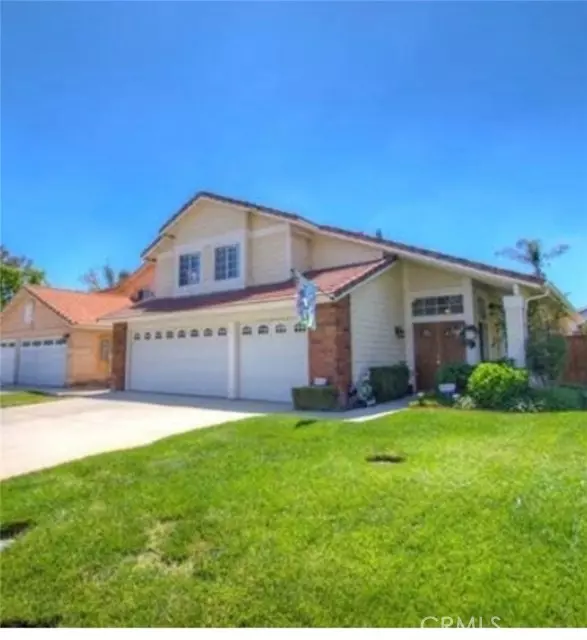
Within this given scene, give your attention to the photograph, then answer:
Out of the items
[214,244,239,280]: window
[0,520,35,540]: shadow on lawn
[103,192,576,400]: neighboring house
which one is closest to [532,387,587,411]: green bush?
[103,192,576,400]: neighboring house

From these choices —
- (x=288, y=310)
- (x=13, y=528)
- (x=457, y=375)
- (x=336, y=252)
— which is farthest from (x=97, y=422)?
(x=336, y=252)

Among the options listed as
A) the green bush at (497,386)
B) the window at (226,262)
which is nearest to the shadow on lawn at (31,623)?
the green bush at (497,386)

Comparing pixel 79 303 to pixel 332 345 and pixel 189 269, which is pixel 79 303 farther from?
pixel 332 345

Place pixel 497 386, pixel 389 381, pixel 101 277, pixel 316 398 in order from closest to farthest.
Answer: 1. pixel 497 386
2. pixel 316 398
3. pixel 389 381
4. pixel 101 277

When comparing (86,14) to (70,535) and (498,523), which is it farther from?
(498,523)

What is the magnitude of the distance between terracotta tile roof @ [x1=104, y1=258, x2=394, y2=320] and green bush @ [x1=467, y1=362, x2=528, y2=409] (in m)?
4.10

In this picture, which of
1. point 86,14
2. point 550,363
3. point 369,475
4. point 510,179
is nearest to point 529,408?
point 550,363

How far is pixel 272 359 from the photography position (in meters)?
15.1

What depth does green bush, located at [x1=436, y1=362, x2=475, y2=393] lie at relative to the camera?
42.2ft

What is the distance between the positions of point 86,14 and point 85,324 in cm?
1830

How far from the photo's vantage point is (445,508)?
457cm

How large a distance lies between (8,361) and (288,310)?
66.3 ft

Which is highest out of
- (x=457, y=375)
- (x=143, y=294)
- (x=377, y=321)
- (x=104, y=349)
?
(x=143, y=294)

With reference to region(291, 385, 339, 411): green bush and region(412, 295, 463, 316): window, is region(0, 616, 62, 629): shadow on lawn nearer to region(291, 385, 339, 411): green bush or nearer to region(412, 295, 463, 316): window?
region(291, 385, 339, 411): green bush
